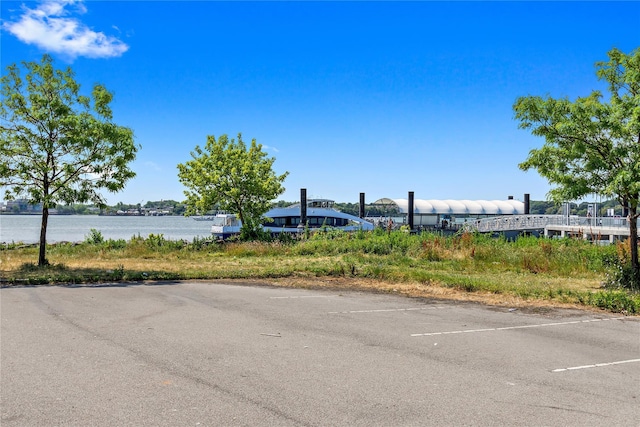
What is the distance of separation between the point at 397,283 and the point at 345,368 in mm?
8833

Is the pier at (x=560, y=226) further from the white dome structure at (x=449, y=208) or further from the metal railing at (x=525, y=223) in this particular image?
the white dome structure at (x=449, y=208)

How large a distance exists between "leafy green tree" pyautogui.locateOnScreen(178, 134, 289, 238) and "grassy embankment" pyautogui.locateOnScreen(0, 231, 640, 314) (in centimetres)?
362

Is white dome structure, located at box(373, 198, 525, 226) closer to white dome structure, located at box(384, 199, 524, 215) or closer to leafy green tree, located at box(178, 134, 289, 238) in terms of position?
white dome structure, located at box(384, 199, 524, 215)

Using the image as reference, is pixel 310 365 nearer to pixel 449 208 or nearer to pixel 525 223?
pixel 525 223

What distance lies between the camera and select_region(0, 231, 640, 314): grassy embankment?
543 inches

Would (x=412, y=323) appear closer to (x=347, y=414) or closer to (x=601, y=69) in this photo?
(x=347, y=414)

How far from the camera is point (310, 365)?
6820 mm

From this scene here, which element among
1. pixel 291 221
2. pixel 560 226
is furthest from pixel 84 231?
pixel 560 226

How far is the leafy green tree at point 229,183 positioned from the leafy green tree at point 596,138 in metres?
18.8

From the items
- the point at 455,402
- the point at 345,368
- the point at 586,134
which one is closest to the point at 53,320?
the point at 345,368

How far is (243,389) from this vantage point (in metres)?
5.80

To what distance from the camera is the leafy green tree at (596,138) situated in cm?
1343

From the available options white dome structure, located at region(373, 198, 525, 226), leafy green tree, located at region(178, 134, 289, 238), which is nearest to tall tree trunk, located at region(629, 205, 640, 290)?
leafy green tree, located at region(178, 134, 289, 238)

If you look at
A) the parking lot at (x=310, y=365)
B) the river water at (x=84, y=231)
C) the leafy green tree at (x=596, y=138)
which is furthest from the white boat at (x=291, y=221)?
the parking lot at (x=310, y=365)
